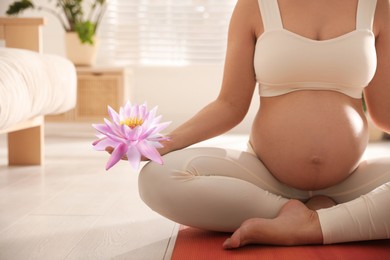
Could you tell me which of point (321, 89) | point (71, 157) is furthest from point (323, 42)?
point (71, 157)

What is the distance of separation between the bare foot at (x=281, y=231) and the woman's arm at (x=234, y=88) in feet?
0.92

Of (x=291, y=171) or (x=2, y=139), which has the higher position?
(x=291, y=171)

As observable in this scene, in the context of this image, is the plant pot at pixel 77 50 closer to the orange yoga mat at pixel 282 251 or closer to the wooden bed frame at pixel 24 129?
the wooden bed frame at pixel 24 129

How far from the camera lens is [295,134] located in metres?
1.40

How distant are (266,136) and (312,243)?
294mm

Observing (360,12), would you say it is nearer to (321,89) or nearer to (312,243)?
(321,89)

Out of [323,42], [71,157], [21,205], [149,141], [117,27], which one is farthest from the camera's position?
[117,27]

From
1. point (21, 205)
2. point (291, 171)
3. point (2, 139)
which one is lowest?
point (2, 139)

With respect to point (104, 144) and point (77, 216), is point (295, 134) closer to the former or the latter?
point (104, 144)

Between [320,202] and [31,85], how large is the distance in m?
1.38

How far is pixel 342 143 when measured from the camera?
139 centimetres

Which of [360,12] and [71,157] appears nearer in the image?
[360,12]

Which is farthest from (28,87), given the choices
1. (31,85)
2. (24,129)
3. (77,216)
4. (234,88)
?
(234,88)

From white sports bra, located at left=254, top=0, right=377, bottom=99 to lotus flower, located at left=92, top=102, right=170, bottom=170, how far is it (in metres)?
0.38
